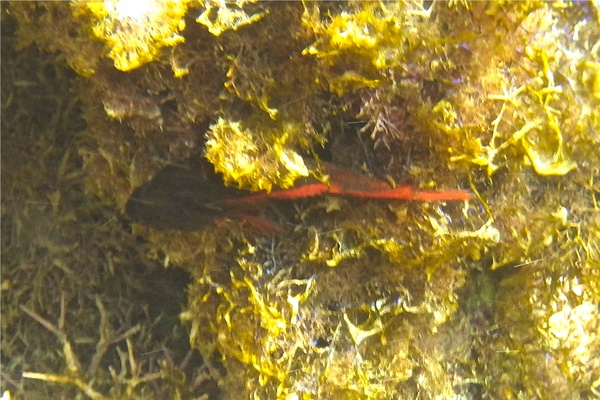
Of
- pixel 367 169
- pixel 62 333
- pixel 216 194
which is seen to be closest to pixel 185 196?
pixel 216 194

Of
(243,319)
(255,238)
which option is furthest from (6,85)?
(243,319)

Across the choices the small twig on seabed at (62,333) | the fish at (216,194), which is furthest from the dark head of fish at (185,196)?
the small twig on seabed at (62,333)

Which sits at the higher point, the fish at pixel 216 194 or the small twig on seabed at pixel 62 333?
the fish at pixel 216 194

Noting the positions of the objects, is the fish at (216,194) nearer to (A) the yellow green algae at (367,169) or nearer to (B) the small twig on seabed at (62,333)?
(A) the yellow green algae at (367,169)

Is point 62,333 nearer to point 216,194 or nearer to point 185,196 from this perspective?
point 185,196

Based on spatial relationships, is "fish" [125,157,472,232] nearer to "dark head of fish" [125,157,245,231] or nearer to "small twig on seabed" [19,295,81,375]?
"dark head of fish" [125,157,245,231]

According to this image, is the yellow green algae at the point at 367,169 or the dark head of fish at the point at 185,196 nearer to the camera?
the yellow green algae at the point at 367,169
